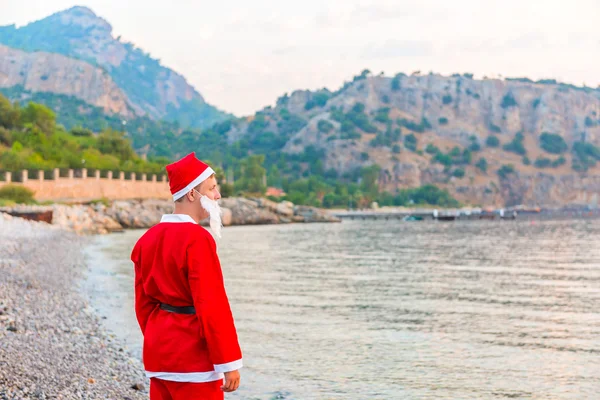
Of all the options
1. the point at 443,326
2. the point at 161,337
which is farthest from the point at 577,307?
the point at 161,337

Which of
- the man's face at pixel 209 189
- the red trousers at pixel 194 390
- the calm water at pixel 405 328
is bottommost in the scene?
the calm water at pixel 405 328

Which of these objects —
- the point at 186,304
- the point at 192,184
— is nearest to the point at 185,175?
the point at 192,184

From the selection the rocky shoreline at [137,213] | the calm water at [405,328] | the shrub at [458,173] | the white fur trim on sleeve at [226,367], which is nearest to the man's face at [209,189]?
the white fur trim on sleeve at [226,367]

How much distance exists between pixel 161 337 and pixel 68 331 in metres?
7.80

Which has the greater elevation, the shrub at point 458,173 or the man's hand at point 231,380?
the shrub at point 458,173

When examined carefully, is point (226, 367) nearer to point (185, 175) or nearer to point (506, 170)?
point (185, 175)

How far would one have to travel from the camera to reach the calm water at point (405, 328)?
32.1ft

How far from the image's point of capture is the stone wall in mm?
61719

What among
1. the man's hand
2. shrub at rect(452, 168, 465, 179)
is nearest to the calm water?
the man's hand

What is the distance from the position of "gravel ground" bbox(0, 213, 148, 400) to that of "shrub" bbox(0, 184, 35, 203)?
1504 inches

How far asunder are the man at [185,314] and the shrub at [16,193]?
2129 inches

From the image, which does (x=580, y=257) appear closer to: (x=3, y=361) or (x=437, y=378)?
(x=437, y=378)

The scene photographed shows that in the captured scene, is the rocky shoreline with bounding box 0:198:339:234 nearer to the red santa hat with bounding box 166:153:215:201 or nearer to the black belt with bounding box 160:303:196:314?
the red santa hat with bounding box 166:153:215:201

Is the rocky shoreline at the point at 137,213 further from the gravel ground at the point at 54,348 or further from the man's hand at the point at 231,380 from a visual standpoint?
the man's hand at the point at 231,380
